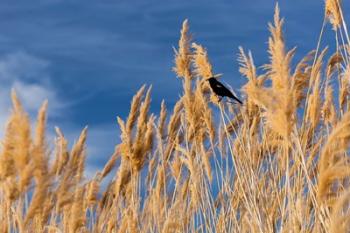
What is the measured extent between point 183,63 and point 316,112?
916 mm

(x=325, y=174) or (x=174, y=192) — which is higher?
(x=174, y=192)

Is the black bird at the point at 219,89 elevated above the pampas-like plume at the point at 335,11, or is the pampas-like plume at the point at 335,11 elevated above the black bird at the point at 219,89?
the pampas-like plume at the point at 335,11

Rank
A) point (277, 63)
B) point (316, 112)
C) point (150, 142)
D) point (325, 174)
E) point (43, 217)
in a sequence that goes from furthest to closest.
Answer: point (150, 142), point (316, 112), point (43, 217), point (277, 63), point (325, 174)

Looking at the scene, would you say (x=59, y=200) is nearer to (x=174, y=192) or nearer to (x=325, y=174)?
(x=325, y=174)

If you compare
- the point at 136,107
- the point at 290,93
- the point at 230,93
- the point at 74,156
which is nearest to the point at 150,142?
the point at 136,107

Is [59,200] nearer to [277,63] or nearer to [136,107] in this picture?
[277,63]

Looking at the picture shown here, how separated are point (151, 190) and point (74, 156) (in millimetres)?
893

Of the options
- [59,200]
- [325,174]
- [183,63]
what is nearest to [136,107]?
[183,63]

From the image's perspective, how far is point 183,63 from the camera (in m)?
3.92

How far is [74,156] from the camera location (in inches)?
152

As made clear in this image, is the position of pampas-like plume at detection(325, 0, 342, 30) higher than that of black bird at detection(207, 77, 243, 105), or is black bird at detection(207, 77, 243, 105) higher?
pampas-like plume at detection(325, 0, 342, 30)

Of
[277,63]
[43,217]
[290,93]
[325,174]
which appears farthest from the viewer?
[43,217]

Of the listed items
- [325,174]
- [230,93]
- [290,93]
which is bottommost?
[325,174]

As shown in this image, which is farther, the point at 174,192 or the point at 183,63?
the point at 174,192
